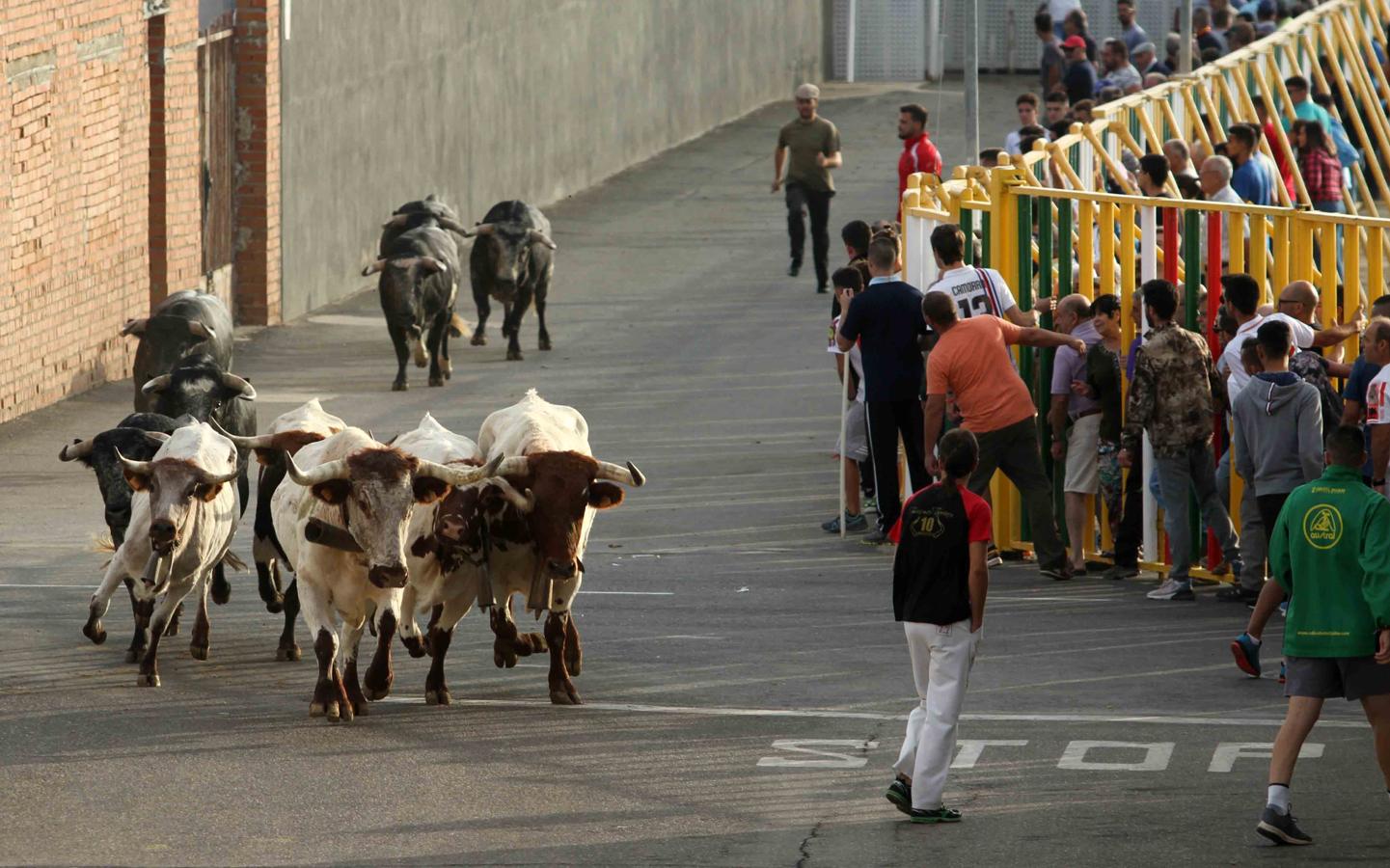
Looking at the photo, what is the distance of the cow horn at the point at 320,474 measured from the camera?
11453 millimetres

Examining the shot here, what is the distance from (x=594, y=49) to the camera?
1432 inches

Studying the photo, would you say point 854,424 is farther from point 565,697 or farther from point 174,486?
point 174,486

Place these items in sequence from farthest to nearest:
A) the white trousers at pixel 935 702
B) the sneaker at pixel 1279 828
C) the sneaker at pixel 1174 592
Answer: the sneaker at pixel 1174 592 → the white trousers at pixel 935 702 → the sneaker at pixel 1279 828

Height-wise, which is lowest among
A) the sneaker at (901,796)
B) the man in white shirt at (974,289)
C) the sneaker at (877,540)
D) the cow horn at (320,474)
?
the sneaker at (901,796)

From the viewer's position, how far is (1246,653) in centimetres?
1245

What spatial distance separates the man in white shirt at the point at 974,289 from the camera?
15305 millimetres

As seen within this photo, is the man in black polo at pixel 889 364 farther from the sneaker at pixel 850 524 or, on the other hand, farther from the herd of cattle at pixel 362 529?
the herd of cattle at pixel 362 529

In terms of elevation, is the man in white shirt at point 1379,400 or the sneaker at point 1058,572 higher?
the man in white shirt at point 1379,400

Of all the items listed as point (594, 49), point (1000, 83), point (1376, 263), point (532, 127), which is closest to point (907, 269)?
point (1376, 263)

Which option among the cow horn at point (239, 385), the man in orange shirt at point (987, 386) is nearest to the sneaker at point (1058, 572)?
the man in orange shirt at point (987, 386)

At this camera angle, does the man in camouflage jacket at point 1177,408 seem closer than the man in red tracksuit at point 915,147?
Yes

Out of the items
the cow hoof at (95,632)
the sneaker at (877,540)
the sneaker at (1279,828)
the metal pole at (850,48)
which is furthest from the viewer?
the metal pole at (850,48)

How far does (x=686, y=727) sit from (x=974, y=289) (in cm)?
466

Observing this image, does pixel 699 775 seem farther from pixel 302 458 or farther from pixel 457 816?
pixel 302 458
